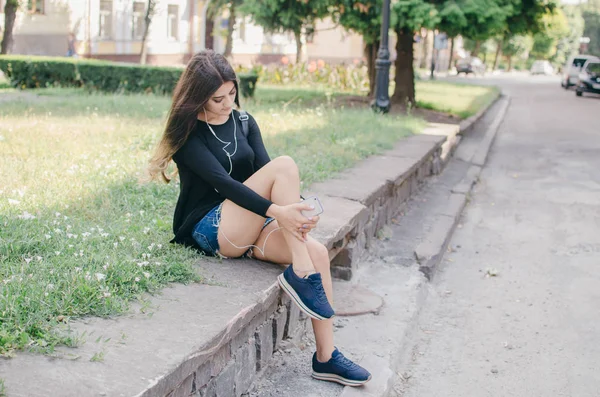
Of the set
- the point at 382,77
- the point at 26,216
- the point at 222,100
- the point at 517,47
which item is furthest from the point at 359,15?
the point at 517,47

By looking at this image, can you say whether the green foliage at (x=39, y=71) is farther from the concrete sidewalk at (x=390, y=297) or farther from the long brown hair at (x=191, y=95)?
the long brown hair at (x=191, y=95)

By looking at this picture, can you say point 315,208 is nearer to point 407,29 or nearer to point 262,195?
point 262,195

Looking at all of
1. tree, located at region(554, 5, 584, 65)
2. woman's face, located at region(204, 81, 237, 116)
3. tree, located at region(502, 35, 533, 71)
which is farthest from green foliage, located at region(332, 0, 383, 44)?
tree, located at region(554, 5, 584, 65)

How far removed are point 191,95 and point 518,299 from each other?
2900mm

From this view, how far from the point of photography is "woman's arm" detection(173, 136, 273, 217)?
12.2ft

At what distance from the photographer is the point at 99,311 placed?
3.01 meters

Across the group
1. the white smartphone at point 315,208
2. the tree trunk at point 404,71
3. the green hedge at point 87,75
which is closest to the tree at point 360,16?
the tree trunk at point 404,71

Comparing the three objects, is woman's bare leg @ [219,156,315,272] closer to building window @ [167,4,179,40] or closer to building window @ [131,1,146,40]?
building window @ [131,1,146,40]

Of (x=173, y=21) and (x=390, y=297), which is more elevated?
(x=173, y=21)

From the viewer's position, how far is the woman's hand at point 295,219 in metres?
3.56

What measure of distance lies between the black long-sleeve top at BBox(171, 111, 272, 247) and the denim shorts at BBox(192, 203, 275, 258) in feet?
0.14

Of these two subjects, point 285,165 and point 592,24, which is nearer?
point 285,165

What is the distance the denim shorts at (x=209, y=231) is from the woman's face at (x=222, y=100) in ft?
1.66

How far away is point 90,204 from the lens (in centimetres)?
496
